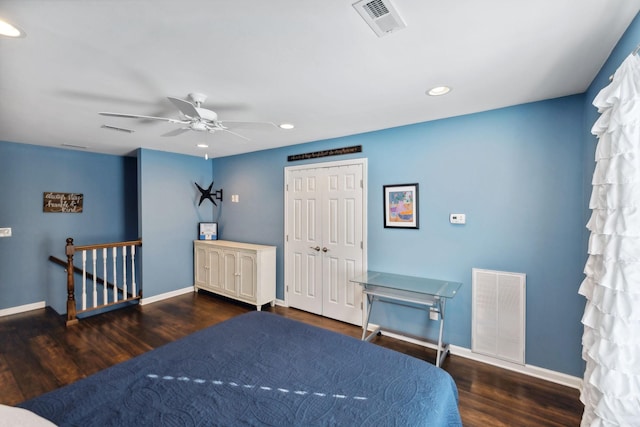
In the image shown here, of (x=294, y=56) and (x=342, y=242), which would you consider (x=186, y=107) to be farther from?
(x=342, y=242)

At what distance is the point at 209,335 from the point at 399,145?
2658 mm

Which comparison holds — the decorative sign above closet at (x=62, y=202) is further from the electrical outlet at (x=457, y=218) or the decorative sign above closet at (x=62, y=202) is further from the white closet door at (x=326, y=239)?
the electrical outlet at (x=457, y=218)

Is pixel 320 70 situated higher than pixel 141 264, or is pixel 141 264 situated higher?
pixel 320 70

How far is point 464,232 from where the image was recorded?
281 cm

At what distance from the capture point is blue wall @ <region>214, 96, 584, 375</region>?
2352 millimetres

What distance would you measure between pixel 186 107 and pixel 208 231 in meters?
3.42

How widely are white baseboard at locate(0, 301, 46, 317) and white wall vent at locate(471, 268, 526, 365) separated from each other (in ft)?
19.2

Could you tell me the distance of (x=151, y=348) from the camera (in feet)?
9.70

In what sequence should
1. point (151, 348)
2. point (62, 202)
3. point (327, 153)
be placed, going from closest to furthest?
point (151, 348)
point (327, 153)
point (62, 202)

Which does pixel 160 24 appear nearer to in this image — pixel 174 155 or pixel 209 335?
pixel 209 335

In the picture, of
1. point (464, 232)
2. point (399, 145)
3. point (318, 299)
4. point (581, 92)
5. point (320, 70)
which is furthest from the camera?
point (318, 299)

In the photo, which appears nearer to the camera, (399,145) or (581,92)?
(581,92)

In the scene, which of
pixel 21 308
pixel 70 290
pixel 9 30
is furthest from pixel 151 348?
pixel 9 30

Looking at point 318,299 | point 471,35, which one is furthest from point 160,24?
point 318,299
